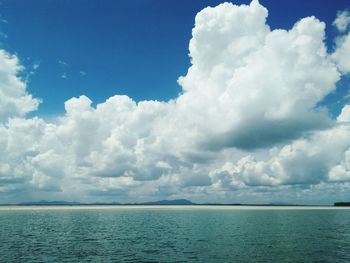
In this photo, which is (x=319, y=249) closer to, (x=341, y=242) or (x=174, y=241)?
(x=341, y=242)

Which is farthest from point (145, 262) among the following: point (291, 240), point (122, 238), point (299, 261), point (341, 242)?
point (341, 242)

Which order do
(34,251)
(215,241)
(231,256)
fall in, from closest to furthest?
(231,256) < (34,251) < (215,241)

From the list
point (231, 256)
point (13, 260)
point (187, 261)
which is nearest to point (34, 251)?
point (13, 260)

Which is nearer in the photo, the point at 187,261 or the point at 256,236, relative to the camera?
the point at 187,261

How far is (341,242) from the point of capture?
2479 inches

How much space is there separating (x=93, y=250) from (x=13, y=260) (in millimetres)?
12630

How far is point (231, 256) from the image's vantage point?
4803cm

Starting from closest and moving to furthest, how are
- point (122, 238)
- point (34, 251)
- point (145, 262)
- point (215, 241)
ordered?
point (145, 262), point (34, 251), point (215, 241), point (122, 238)

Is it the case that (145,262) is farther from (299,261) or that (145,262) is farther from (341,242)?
(341,242)

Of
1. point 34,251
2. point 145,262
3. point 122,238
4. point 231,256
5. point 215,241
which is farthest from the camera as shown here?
point 122,238

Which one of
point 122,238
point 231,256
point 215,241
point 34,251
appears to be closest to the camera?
point 231,256

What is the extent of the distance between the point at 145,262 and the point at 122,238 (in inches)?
1018

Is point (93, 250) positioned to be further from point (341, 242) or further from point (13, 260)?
point (341, 242)

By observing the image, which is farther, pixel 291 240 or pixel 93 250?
pixel 291 240
